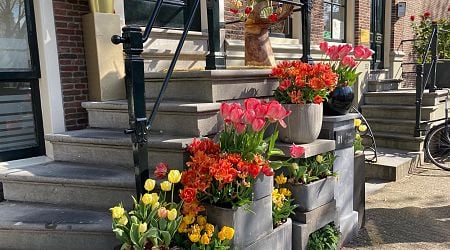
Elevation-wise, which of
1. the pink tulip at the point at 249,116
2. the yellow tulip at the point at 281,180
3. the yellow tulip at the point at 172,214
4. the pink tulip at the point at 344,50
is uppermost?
the pink tulip at the point at 344,50

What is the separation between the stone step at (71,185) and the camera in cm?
272

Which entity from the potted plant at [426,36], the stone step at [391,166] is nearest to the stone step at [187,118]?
Result: the stone step at [391,166]

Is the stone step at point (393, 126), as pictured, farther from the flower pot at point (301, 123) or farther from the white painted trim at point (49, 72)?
the white painted trim at point (49, 72)

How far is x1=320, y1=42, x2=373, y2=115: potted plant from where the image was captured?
323cm

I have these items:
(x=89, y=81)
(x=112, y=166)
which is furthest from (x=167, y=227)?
(x=89, y=81)

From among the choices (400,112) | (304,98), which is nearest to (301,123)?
(304,98)

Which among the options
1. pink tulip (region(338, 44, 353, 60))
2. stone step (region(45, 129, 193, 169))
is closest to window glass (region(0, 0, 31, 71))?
stone step (region(45, 129, 193, 169))

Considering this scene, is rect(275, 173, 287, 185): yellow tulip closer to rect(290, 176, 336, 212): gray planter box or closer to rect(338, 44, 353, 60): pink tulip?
rect(290, 176, 336, 212): gray planter box

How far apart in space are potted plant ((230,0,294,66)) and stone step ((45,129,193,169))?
146cm

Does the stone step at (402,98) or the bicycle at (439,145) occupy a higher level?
the stone step at (402,98)

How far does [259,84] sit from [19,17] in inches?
85.4

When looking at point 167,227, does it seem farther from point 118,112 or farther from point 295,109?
point 118,112

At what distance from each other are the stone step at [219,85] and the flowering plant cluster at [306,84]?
332 millimetres

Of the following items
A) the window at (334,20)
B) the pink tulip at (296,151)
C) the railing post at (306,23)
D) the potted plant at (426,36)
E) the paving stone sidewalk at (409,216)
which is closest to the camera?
the pink tulip at (296,151)
